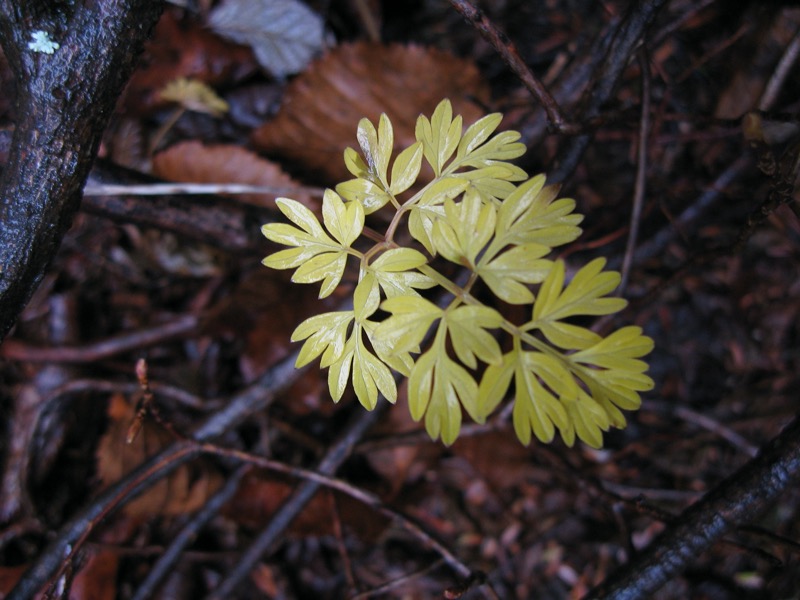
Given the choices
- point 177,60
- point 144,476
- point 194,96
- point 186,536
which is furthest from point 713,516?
point 177,60

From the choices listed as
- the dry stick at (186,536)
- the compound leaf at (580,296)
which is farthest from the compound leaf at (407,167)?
the dry stick at (186,536)

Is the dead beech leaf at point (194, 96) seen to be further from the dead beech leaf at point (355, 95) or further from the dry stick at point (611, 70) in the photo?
the dry stick at point (611, 70)

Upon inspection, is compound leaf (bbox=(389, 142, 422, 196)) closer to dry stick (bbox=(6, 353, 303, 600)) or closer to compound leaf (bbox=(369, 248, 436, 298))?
compound leaf (bbox=(369, 248, 436, 298))

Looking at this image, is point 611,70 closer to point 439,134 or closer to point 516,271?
point 439,134

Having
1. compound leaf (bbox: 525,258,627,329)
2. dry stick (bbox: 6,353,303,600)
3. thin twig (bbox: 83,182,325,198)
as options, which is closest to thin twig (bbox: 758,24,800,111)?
compound leaf (bbox: 525,258,627,329)

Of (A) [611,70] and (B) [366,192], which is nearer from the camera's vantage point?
(B) [366,192]

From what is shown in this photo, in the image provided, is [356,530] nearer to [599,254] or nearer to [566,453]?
[566,453]

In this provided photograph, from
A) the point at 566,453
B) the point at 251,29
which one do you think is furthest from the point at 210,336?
the point at 566,453
